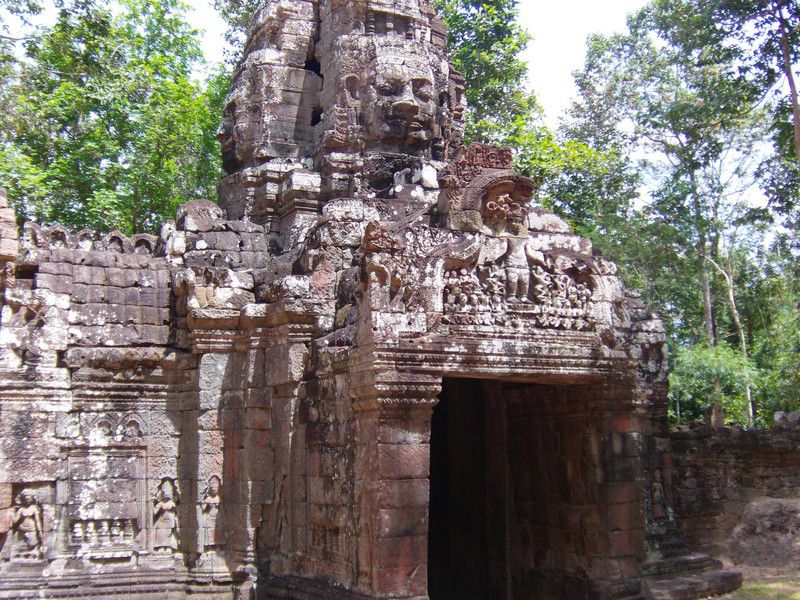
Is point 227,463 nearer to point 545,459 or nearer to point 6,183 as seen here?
point 545,459

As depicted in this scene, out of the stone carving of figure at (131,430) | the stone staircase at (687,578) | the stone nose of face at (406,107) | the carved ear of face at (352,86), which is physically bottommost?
the stone staircase at (687,578)

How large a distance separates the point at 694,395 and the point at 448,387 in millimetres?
17562

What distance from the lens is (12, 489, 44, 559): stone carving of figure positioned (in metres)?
8.98

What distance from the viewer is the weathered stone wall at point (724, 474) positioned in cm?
1220

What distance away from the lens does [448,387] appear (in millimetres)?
11445

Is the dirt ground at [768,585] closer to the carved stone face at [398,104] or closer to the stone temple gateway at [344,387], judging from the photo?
the stone temple gateway at [344,387]

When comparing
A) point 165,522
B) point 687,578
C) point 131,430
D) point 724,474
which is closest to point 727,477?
point 724,474

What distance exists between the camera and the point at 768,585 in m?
10.7

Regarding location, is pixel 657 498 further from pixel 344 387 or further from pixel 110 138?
pixel 110 138

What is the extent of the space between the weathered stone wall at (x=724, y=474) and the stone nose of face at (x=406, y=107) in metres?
5.70

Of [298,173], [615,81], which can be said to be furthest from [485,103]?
[298,173]

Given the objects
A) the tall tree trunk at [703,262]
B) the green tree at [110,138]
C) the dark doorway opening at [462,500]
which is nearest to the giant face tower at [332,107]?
the dark doorway opening at [462,500]

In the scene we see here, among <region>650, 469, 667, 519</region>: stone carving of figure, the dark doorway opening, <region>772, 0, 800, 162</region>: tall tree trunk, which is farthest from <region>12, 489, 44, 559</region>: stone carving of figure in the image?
<region>772, 0, 800, 162</region>: tall tree trunk

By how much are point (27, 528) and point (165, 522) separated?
1.42 m
